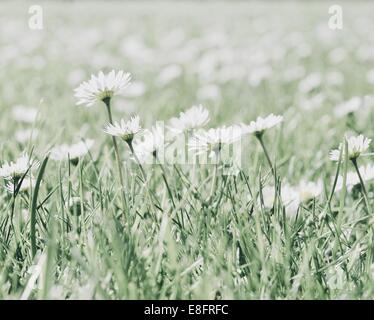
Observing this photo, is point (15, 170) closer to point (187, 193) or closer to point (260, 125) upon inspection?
point (187, 193)

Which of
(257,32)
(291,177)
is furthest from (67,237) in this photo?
(257,32)

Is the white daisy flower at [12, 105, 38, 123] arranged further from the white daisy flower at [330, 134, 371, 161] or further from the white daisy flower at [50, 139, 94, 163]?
the white daisy flower at [330, 134, 371, 161]

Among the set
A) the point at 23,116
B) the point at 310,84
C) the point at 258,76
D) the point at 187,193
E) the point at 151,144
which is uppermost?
the point at 258,76

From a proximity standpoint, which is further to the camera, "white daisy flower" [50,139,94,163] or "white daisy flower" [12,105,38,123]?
"white daisy flower" [12,105,38,123]

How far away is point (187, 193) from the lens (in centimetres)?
83

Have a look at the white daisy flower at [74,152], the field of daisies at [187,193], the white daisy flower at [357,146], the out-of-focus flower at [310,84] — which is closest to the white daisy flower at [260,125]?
the field of daisies at [187,193]

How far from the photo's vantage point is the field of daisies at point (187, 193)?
0.75 metres

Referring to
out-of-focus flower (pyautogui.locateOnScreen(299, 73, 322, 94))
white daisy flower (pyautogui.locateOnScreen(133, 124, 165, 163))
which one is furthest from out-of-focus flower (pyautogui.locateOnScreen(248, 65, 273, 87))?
white daisy flower (pyautogui.locateOnScreen(133, 124, 165, 163))

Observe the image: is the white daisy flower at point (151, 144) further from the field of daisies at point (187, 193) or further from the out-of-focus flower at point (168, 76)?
the out-of-focus flower at point (168, 76)

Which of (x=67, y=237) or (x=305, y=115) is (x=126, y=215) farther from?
(x=305, y=115)

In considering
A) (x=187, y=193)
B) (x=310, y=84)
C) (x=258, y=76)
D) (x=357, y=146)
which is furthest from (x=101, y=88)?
(x=258, y=76)

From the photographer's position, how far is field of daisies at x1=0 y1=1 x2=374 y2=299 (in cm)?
75

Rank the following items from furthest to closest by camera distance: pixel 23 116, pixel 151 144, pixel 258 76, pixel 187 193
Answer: pixel 258 76 → pixel 23 116 → pixel 151 144 → pixel 187 193

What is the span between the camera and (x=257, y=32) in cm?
363
